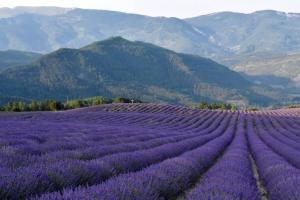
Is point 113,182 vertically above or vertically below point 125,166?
above

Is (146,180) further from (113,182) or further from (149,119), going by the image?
(149,119)

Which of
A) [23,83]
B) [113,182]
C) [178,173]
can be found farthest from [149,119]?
[23,83]

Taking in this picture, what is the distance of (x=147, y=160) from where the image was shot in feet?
36.1

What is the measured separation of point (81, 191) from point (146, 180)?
1801 millimetres

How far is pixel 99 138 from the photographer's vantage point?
52.6ft

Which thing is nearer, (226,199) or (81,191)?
(81,191)

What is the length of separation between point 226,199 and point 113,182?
1.43m

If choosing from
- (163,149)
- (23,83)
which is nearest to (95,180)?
(163,149)

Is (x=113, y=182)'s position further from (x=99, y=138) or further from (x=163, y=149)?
(x=99, y=138)

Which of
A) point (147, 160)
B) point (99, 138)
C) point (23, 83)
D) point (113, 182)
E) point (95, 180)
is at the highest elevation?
point (113, 182)

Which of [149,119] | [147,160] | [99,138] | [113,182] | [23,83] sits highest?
[113,182]

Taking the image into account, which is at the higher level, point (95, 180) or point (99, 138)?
point (95, 180)

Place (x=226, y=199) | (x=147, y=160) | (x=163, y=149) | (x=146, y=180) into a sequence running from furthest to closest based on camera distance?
(x=163, y=149) → (x=147, y=160) → (x=146, y=180) → (x=226, y=199)

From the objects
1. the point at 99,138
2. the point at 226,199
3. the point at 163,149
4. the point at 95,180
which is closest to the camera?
the point at 226,199
